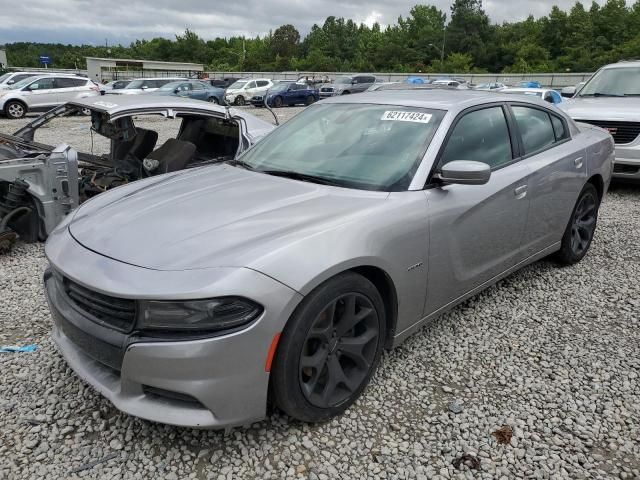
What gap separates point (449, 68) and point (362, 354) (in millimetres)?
75300

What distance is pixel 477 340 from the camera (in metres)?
3.34

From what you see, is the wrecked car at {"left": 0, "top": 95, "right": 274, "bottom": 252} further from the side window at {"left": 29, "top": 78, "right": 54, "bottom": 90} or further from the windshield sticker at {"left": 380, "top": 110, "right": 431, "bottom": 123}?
the side window at {"left": 29, "top": 78, "right": 54, "bottom": 90}

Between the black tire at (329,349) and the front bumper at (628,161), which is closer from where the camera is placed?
the black tire at (329,349)

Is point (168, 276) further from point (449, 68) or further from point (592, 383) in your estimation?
point (449, 68)

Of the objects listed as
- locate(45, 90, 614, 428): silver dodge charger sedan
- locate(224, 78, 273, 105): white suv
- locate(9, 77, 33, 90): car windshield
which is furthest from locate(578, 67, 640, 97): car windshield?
locate(224, 78, 273, 105): white suv

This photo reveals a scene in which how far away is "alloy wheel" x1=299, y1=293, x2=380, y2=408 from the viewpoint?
2330 mm

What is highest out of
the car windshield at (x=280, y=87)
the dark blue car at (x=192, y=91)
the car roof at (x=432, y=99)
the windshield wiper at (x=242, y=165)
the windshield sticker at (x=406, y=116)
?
the car windshield at (x=280, y=87)

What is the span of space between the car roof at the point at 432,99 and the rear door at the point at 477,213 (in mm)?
75

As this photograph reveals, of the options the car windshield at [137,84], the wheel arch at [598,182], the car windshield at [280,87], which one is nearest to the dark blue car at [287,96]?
the car windshield at [280,87]

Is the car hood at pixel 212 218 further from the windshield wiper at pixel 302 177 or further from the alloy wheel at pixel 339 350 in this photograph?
the alloy wheel at pixel 339 350

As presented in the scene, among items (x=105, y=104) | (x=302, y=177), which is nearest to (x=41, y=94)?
(x=105, y=104)

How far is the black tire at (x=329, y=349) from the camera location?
7.14 feet

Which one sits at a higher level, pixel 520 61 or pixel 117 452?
pixel 520 61

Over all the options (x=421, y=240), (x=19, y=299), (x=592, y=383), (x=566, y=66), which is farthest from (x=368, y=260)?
(x=566, y=66)
